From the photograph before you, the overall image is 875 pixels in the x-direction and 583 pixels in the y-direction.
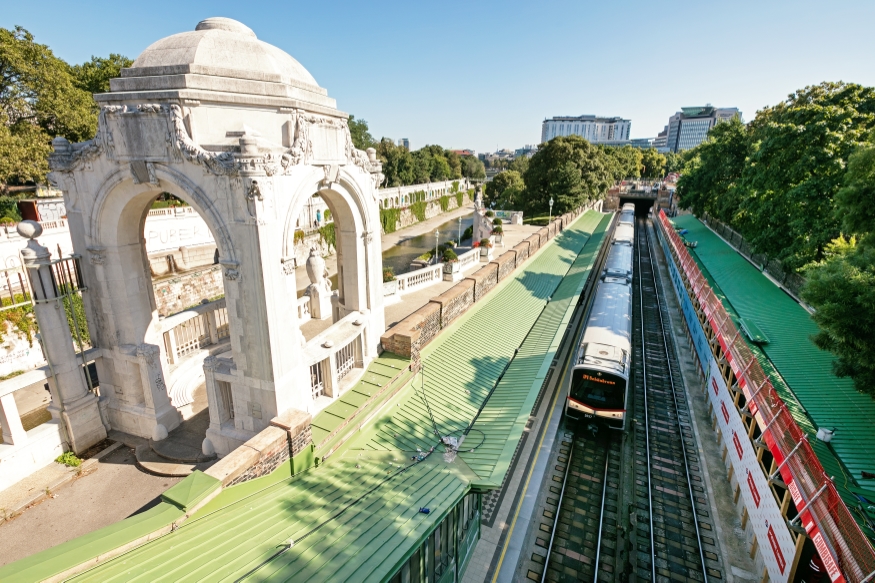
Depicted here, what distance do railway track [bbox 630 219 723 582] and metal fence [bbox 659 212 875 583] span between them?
3.63 meters

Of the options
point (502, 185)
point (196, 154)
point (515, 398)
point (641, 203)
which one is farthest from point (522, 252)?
point (641, 203)

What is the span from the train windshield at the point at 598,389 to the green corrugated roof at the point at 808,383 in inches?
189

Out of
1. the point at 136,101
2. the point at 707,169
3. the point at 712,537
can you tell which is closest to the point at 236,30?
the point at 136,101

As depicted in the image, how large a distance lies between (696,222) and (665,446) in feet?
141

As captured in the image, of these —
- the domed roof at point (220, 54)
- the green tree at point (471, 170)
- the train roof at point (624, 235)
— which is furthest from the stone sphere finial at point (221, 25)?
the green tree at point (471, 170)

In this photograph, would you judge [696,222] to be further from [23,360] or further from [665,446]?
[23,360]

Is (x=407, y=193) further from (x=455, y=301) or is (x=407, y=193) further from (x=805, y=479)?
(x=805, y=479)

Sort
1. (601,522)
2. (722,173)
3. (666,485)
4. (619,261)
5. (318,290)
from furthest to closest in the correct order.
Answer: (722,173)
(619,261)
(318,290)
(666,485)
(601,522)

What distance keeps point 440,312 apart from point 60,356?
10.9m

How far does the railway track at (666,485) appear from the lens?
11.7 m

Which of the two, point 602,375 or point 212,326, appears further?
point 602,375

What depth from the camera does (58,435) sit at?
1078 centimetres

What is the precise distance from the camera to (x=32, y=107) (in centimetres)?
3419

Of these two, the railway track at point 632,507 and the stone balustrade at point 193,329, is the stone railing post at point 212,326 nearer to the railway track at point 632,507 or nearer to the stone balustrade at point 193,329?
the stone balustrade at point 193,329
